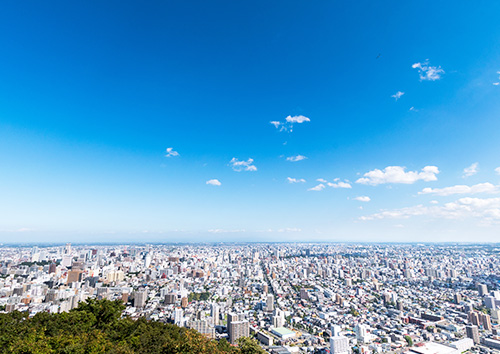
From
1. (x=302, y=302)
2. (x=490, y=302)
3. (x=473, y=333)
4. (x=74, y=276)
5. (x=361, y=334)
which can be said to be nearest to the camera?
(x=361, y=334)

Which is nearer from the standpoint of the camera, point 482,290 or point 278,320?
point 278,320

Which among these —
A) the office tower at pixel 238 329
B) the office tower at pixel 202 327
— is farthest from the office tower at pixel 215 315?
the office tower at pixel 238 329

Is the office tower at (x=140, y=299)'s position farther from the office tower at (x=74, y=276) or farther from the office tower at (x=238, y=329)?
the office tower at (x=74, y=276)

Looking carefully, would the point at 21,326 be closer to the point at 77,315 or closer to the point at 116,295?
the point at 77,315

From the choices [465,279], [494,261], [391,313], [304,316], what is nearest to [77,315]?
[304,316]

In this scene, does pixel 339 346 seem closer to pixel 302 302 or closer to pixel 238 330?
pixel 238 330

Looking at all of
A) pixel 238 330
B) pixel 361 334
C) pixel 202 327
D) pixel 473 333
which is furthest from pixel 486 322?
pixel 202 327
